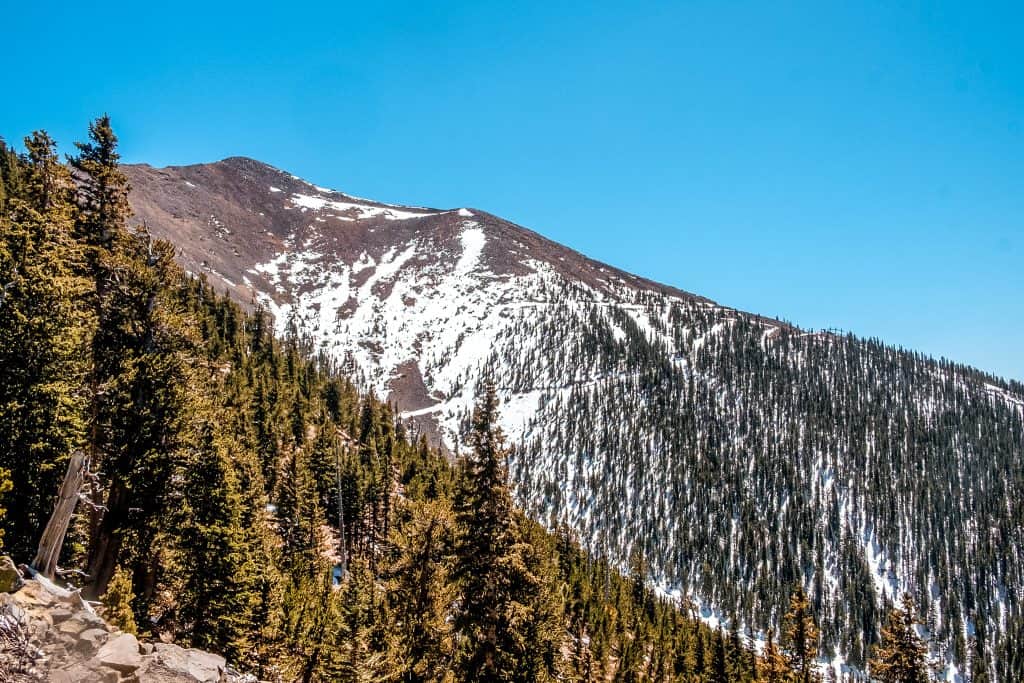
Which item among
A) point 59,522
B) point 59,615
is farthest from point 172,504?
point 59,615

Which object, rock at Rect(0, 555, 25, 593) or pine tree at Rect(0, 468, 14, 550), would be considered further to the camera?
pine tree at Rect(0, 468, 14, 550)

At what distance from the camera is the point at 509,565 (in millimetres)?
16469

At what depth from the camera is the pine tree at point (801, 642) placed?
29.3m

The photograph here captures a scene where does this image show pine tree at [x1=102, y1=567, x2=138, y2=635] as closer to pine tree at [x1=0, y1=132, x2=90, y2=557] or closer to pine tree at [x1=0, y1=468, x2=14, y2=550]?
pine tree at [x1=0, y1=132, x2=90, y2=557]

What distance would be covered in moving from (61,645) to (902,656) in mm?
30264

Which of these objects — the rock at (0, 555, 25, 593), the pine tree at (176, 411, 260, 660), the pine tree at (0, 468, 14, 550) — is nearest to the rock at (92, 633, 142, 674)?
the rock at (0, 555, 25, 593)

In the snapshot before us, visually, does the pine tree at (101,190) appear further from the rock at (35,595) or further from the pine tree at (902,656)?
the pine tree at (902,656)

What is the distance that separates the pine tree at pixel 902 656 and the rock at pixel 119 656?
27628 mm

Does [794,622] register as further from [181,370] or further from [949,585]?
[949,585]

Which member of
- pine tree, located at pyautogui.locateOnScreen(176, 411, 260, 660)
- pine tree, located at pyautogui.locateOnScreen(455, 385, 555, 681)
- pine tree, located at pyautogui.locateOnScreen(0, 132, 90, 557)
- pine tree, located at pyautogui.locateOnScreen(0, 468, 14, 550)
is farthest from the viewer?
pine tree, located at pyautogui.locateOnScreen(176, 411, 260, 660)

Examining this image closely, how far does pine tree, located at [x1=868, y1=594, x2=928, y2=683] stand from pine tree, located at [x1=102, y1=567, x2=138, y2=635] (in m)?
28.9

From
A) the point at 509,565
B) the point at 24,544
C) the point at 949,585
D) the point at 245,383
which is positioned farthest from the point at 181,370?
the point at 949,585

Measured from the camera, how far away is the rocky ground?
31.0 feet

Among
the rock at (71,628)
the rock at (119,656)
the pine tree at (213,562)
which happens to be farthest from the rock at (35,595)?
the pine tree at (213,562)
